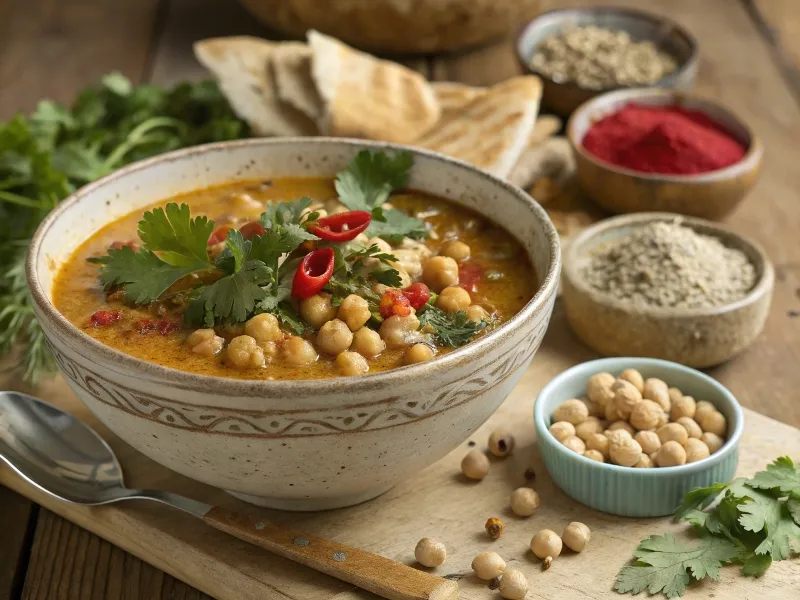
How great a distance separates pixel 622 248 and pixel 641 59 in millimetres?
2065

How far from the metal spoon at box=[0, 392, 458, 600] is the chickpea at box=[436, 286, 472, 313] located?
2.33 feet

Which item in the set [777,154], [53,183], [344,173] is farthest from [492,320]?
[777,154]

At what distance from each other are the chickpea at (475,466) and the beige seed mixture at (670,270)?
0.97m

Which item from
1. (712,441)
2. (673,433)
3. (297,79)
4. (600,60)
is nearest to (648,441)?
(673,433)

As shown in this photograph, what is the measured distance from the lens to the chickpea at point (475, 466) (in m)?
3.11

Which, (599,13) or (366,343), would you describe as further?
(599,13)

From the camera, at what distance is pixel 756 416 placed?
335cm

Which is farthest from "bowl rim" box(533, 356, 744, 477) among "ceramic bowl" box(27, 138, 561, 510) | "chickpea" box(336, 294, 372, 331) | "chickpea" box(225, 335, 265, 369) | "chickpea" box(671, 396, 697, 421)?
"chickpea" box(225, 335, 265, 369)

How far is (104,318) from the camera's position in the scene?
2.88 meters

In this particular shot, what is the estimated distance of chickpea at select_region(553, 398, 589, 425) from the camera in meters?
3.23

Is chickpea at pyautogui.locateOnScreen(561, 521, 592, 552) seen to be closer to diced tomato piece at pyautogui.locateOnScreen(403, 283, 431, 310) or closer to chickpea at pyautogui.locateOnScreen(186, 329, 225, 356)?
diced tomato piece at pyautogui.locateOnScreen(403, 283, 431, 310)

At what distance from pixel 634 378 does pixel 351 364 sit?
111 cm

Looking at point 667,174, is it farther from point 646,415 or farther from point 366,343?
point 366,343

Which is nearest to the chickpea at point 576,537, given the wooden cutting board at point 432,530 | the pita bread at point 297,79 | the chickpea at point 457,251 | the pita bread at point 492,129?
the wooden cutting board at point 432,530
